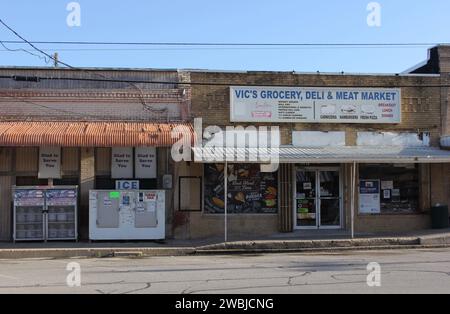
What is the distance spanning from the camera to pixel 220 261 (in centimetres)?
1512

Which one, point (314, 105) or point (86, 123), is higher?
point (314, 105)

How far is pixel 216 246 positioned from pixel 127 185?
157 inches

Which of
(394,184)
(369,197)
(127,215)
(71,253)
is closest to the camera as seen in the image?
(71,253)

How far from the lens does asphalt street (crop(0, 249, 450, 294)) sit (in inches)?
392

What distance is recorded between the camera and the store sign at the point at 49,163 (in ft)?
64.3

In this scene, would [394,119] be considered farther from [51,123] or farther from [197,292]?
[197,292]

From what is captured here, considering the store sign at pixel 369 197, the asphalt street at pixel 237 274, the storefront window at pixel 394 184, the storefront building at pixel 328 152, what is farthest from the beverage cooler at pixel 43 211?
the storefront window at pixel 394 184

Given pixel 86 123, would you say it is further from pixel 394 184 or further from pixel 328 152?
pixel 394 184

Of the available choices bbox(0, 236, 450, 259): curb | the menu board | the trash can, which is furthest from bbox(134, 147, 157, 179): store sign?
the trash can

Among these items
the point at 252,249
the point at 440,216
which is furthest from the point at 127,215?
the point at 440,216

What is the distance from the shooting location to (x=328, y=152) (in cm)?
1994

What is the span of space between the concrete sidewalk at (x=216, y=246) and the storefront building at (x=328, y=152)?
1.44m

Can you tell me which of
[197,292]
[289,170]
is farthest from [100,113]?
[197,292]

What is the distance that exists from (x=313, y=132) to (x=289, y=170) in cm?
160
